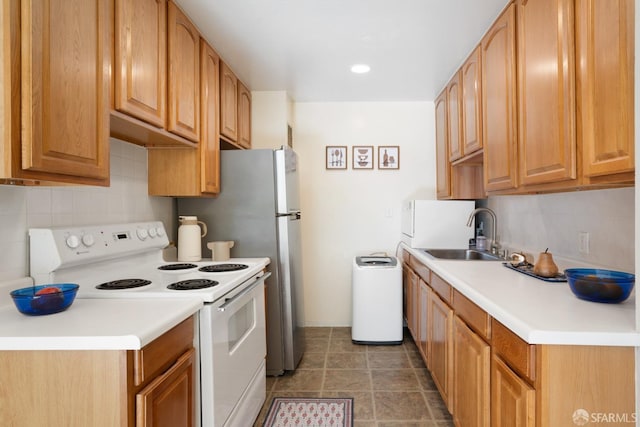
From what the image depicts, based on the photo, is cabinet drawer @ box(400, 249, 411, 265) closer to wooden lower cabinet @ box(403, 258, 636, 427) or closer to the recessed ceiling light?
wooden lower cabinet @ box(403, 258, 636, 427)

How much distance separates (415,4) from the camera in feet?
6.24

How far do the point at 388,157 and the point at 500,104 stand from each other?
1.72 meters

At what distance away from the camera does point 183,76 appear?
204 cm

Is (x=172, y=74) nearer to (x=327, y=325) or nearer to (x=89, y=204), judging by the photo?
(x=89, y=204)

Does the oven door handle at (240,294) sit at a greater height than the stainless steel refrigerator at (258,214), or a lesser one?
lesser

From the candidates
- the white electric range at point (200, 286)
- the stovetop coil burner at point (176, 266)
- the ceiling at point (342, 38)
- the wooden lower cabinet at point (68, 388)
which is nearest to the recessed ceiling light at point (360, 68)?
the ceiling at point (342, 38)

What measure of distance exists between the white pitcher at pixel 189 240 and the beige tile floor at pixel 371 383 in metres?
1.05

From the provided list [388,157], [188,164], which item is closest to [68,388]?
[188,164]

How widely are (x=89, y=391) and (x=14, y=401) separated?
211 mm

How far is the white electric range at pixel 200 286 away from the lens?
1.53 meters

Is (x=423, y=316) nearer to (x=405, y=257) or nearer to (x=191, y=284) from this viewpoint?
(x=405, y=257)

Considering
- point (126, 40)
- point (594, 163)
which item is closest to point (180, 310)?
point (126, 40)

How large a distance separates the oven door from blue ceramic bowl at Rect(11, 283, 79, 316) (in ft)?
1.60

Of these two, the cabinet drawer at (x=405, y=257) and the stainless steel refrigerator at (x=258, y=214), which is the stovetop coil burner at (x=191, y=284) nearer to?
the stainless steel refrigerator at (x=258, y=214)
